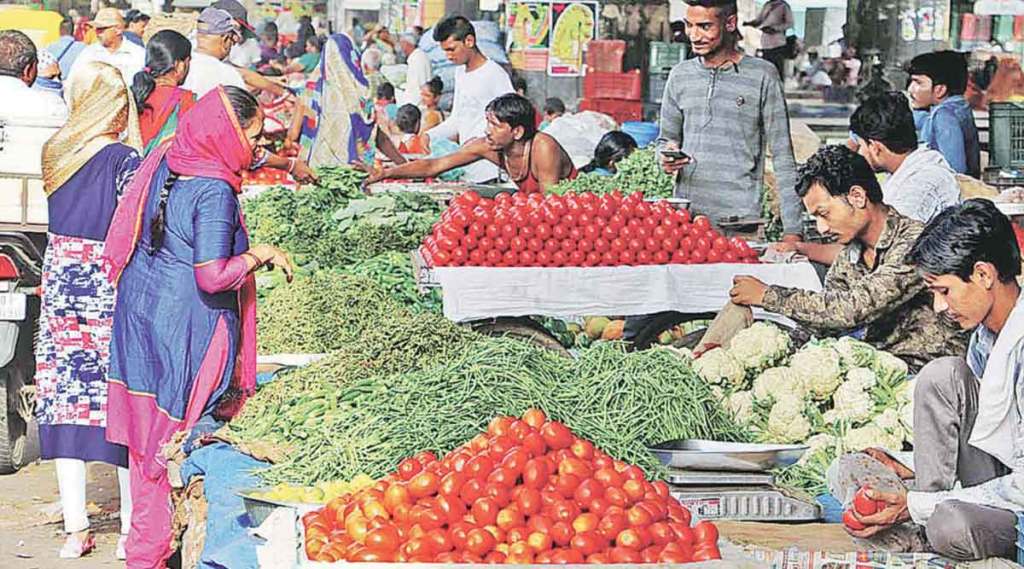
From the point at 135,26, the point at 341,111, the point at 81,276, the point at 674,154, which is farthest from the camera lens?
the point at 135,26

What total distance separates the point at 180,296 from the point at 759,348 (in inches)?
74.6

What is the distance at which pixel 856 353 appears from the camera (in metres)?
4.72

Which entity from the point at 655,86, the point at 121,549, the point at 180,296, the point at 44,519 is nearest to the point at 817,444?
the point at 180,296

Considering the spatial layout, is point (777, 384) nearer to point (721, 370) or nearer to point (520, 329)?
point (721, 370)

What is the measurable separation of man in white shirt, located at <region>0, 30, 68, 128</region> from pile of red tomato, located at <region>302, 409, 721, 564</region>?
4.49m

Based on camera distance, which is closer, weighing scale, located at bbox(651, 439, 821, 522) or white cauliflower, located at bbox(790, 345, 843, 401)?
weighing scale, located at bbox(651, 439, 821, 522)

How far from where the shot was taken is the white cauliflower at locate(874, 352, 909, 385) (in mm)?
4672

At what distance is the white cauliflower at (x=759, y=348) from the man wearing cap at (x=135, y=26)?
675cm

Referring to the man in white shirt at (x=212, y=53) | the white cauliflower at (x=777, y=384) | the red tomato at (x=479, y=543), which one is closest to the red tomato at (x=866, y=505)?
the red tomato at (x=479, y=543)

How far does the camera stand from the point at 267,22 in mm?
16703

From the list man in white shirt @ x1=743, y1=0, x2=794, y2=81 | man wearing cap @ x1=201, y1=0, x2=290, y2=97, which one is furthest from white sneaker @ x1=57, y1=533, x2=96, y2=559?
man in white shirt @ x1=743, y1=0, x2=794, y2=81

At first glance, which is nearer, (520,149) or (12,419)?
(12,419)

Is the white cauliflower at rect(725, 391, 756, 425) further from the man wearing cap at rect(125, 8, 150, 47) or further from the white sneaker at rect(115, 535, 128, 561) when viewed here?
the man wearing cap at rect(125, 8, 150, 47)

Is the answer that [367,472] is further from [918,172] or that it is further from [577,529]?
[918,172]
